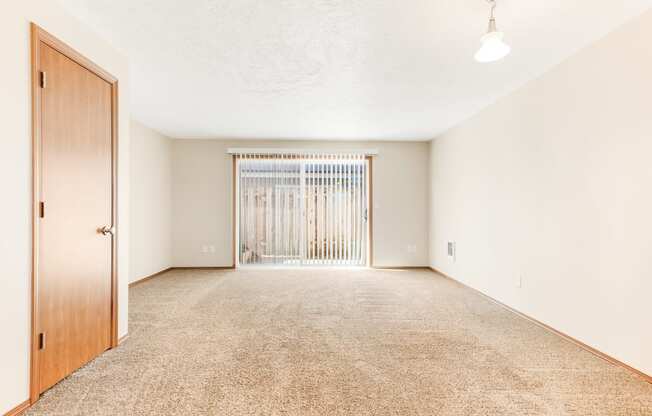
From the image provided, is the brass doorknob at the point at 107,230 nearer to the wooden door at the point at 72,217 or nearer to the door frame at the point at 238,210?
the wooden door at the point at 72,217

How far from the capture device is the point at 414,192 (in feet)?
19.0

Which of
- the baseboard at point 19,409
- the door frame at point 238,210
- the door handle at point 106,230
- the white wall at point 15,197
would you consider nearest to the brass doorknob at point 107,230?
the door handle at point 106,230

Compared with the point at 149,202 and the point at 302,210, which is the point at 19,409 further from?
the point at 302,210

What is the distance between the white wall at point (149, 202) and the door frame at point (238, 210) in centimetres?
113

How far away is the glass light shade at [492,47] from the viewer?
1880 mm

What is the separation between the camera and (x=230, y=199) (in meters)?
5.71

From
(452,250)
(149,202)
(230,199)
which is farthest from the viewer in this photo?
(230,199)

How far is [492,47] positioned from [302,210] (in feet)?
14.1

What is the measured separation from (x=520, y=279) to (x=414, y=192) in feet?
9.19

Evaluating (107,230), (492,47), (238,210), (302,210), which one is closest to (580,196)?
(492,47)

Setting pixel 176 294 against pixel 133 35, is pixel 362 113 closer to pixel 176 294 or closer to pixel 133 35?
pixel 133 35

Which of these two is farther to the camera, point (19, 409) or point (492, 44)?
point (492, 44)

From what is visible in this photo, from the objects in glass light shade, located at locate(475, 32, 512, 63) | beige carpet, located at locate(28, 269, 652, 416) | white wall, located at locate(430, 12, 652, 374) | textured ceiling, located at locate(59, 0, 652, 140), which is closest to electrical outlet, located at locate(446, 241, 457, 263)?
white wall, located at locate(430, 12, 652, 374)

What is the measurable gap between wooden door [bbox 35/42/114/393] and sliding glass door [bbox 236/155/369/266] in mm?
3447
